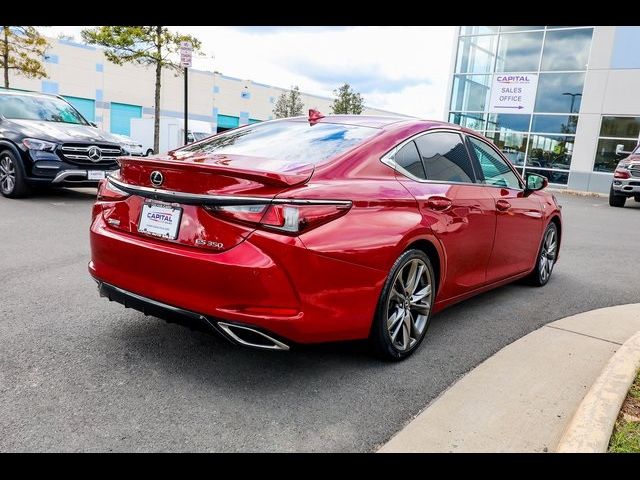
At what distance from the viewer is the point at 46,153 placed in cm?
829

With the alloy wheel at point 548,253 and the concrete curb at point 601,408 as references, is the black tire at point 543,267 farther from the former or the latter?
the concrete curb at point 601,408

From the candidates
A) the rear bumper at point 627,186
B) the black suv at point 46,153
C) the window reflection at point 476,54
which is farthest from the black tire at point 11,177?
the window reflection at point 476,54

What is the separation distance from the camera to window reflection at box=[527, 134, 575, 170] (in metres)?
23.8

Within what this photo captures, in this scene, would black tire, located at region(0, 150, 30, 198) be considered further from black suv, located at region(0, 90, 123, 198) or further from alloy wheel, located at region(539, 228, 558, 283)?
alloy wheel, located at region(539, 228, 558, 283)

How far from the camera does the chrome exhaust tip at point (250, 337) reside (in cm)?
267

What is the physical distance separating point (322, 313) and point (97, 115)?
4352 centimetres

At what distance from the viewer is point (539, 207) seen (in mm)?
5184

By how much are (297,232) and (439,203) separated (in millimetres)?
1288

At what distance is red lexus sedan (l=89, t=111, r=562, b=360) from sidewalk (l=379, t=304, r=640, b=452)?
1.81 ft

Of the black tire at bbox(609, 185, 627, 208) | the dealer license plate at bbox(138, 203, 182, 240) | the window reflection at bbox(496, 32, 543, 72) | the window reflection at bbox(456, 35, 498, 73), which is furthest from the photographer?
Result: the window reflection at bbox(456, 35, 498, 73)

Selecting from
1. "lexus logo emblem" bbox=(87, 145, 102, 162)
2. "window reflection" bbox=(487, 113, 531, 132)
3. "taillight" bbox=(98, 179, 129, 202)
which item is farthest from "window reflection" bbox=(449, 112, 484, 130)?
"taillight" bbox=(98, 179, 129, 202)

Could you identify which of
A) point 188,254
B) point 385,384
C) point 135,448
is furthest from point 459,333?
point 135,448

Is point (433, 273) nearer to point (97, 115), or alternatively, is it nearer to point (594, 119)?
point (594, 119)

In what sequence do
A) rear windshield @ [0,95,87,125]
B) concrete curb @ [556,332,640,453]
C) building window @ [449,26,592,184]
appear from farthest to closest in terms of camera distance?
building window @ [449,26,592,184] → rear windshield @ [0,95,87,125] → concrete curb @ [556,332,640,453]
